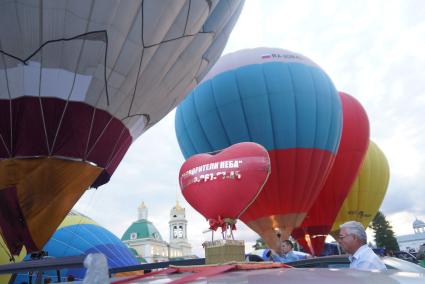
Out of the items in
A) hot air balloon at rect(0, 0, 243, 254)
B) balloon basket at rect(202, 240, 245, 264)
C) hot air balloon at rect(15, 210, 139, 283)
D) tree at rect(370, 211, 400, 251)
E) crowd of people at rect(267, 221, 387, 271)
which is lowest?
crowd of people at rect(267, 221, 387, 271)

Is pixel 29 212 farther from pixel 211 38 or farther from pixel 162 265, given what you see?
pixel 211 38

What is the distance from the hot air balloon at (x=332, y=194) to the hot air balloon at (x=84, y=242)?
6.47m

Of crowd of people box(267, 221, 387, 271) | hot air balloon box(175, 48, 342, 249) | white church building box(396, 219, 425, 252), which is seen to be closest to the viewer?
crowd of people box(267, 221, 387, 271)

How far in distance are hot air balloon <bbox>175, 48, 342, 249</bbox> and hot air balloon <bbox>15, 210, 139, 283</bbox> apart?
403cm

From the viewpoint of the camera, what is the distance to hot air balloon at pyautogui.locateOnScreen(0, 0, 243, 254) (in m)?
4.91

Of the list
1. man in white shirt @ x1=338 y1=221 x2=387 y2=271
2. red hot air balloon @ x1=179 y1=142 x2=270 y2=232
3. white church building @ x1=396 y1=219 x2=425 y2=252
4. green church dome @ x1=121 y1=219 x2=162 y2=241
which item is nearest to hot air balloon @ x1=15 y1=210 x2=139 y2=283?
red hot air balloon @ x1=179 y1=142 x2=270 y2=232

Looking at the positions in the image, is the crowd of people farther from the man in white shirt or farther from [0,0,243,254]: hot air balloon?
[0,0,243,254]: hot air balloon

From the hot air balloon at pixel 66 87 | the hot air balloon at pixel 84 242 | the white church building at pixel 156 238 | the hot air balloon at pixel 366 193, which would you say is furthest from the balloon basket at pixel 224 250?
the white church building at pixel 156 238

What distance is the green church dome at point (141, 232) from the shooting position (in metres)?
51.9

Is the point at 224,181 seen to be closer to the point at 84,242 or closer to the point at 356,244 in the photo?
the point at 356,244

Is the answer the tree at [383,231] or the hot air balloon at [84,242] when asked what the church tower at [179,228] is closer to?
the tree at [383,231]

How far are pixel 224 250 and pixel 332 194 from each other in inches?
414

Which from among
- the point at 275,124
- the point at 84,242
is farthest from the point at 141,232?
the point at 275,124

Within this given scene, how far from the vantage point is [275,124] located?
11266mm
